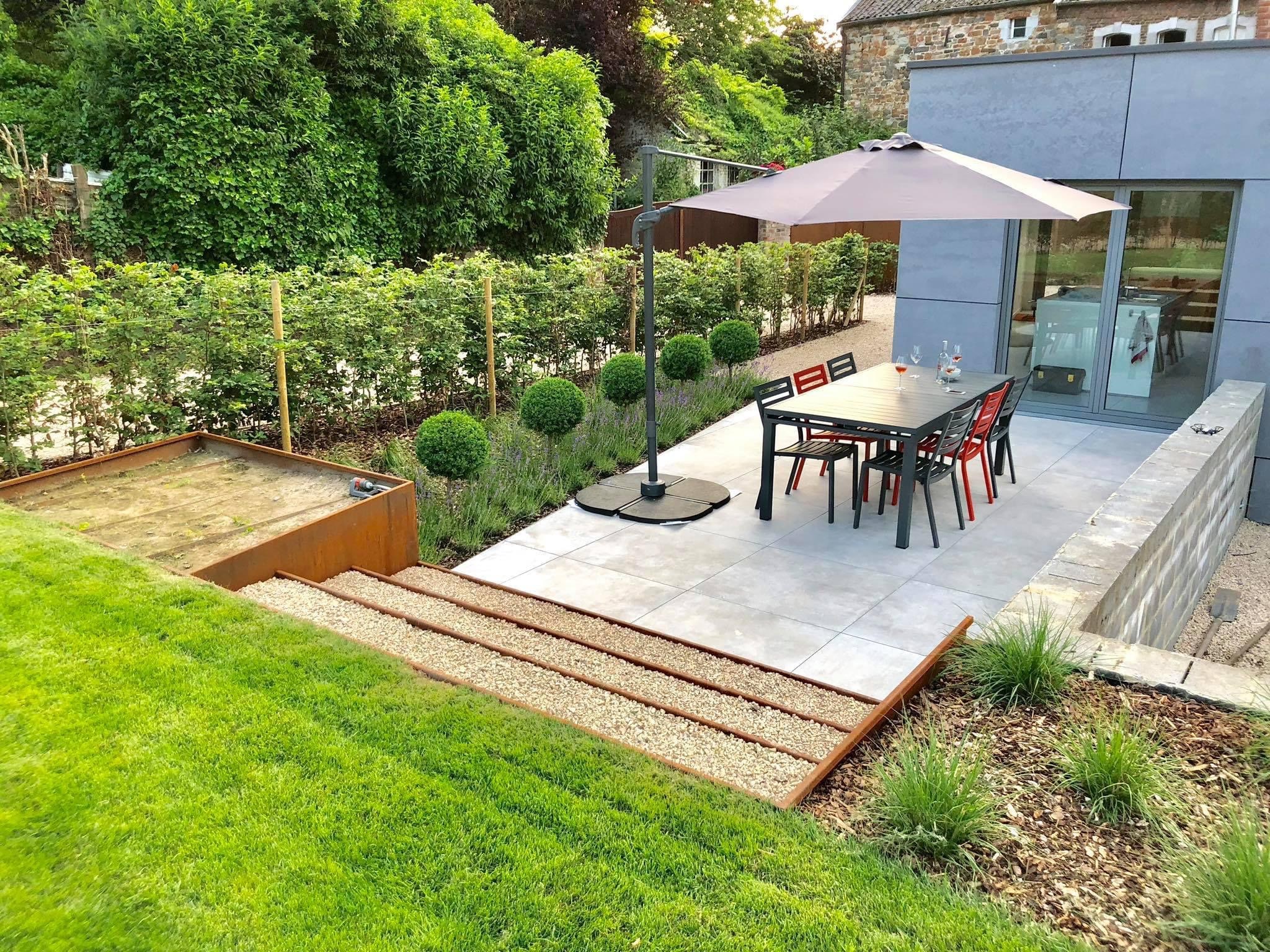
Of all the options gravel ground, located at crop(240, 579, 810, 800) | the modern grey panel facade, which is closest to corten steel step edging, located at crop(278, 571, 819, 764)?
gravel ground, located at crop(240, 579, 810, 800)

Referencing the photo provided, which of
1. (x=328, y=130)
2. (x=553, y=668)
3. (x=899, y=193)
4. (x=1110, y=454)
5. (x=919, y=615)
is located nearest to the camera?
(x=553, y=668)

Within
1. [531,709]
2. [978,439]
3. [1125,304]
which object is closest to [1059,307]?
[1125,304]

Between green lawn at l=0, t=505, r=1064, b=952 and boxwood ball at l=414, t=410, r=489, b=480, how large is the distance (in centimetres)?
310

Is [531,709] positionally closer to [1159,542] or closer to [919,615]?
[919,615]

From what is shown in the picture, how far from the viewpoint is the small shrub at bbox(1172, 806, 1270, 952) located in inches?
87.8

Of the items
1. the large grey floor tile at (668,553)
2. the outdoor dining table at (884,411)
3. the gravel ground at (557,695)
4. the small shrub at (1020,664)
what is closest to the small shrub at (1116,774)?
the small shrub at (1020,664)

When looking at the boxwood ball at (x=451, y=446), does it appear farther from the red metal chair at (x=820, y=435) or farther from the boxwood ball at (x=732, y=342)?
the boxwood ball at (x=732, y=342)

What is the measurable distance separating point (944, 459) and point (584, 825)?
19.8ft

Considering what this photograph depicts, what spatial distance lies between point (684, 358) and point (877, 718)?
7057mm

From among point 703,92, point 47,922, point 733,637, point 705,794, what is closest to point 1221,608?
point 733,637

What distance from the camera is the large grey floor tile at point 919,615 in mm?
5297

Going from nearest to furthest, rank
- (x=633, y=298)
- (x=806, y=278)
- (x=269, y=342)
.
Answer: (x=269, y=342), (x=633, y=298), (x=806, y=278)

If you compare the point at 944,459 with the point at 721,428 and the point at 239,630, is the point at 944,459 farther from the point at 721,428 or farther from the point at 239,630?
the point at 239,630

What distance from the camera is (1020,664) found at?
11.2 feet
